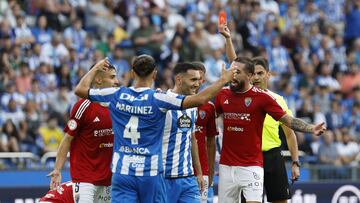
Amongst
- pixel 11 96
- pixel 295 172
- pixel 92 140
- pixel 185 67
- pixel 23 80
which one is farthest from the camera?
pixel 23 80

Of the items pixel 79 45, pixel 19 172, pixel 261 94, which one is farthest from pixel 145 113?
pixel 79 45

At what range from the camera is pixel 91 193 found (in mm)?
13203

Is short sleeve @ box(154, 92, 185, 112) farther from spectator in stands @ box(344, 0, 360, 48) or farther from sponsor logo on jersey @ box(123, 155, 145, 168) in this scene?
spectator in stands @ box(344, 0, 360, 48)

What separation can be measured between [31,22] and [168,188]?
10.7 metres

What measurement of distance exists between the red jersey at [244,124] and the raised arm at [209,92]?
7.66ft

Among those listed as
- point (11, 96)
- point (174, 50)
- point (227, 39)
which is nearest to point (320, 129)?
point (227, 39)

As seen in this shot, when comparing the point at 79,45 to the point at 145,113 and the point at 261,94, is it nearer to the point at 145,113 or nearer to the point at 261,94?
the point at 261,94

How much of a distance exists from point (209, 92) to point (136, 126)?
0.96 meters

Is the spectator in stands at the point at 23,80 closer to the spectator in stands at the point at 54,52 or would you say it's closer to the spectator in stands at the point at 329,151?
the spectator in stands at the point at 54,52

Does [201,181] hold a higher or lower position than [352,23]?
lower

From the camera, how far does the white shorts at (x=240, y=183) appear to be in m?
13.5

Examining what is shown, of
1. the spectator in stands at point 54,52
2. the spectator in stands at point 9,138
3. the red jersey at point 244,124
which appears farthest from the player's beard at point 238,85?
the spectator in stands at point 54,52

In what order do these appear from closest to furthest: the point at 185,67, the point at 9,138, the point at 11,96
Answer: the point at 185,67, the point at 9,138, the point at 11,96

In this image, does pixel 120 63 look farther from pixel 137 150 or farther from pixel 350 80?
pixel 137 150
